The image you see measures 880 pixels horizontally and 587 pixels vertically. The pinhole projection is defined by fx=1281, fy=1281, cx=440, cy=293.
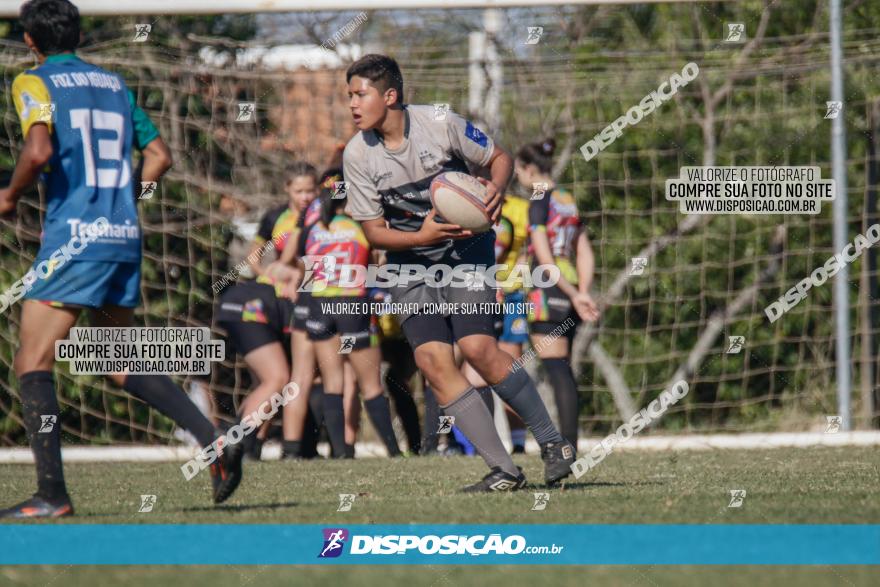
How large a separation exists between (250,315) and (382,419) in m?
1.24

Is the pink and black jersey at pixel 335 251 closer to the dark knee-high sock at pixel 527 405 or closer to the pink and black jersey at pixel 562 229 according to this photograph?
the pink and black jersey at pixel 562 229

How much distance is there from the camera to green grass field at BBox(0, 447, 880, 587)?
3.76 meters

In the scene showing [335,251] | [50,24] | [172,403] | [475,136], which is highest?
[50,24]

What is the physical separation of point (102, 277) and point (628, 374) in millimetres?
8415

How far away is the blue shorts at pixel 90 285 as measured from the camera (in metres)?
5.03

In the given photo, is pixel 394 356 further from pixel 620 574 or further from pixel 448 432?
pixel 620 574

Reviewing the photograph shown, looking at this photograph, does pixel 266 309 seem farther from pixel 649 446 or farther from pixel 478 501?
pixel 478 501

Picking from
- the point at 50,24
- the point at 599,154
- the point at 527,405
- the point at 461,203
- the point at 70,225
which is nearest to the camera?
the point at 70,225

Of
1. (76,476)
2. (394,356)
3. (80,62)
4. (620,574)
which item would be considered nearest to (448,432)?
(394,356)

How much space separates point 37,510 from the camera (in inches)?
197

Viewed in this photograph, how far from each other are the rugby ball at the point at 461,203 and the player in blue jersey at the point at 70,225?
1194mm

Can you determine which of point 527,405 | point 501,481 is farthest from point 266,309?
point 501,481

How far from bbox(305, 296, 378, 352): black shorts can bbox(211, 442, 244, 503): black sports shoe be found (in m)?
4.27

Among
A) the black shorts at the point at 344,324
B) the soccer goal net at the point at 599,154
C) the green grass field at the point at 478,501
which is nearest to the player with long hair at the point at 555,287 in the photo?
the green grass field at the point at 478,501
